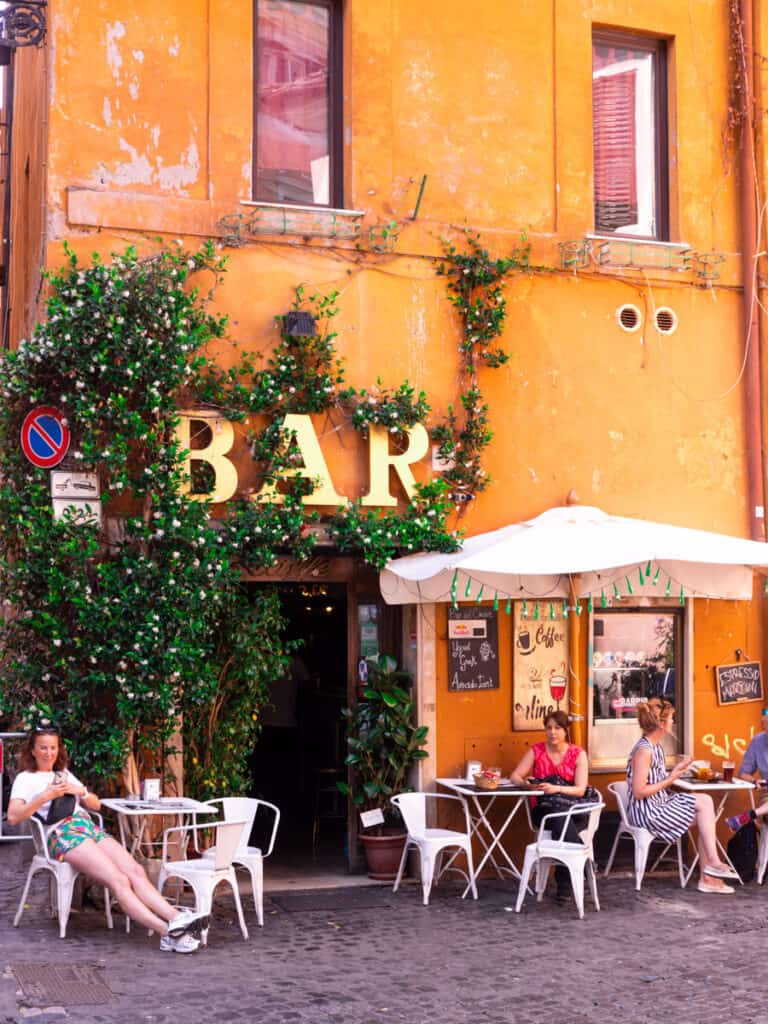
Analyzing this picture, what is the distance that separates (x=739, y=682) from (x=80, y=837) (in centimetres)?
574

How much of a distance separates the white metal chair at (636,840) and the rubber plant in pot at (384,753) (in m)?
1.52

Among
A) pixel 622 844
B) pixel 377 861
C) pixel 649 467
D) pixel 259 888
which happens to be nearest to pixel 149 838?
pixel 259 888

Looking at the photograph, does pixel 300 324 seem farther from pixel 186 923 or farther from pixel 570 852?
pixel 186 923

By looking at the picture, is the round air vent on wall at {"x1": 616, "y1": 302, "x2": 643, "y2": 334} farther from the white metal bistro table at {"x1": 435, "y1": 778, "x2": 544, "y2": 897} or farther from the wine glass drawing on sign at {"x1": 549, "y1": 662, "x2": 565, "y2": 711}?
the white metal bistro table at {"x1": 435, "y1": 778, "x2": 544, "y2": 897}

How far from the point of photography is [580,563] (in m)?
9.12

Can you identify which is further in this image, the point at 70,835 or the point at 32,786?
the point at 32,786

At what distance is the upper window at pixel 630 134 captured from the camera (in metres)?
11.4

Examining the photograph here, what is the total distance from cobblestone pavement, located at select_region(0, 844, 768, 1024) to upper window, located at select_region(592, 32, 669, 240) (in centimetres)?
553

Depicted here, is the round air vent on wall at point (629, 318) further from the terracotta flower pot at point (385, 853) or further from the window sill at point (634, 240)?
the terracotta flower pot at point (385, 853)

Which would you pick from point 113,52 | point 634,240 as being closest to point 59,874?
point 113,52

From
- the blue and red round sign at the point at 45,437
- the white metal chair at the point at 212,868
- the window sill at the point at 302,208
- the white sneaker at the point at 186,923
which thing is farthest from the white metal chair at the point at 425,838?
the window sill at the point at 302,208

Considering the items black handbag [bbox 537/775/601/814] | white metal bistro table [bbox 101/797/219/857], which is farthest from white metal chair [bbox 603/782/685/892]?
white metal bistro table [bbox 101/797/219/857]

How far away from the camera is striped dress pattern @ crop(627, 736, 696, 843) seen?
9914 millimetres

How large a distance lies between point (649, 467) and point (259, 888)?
4.74m
